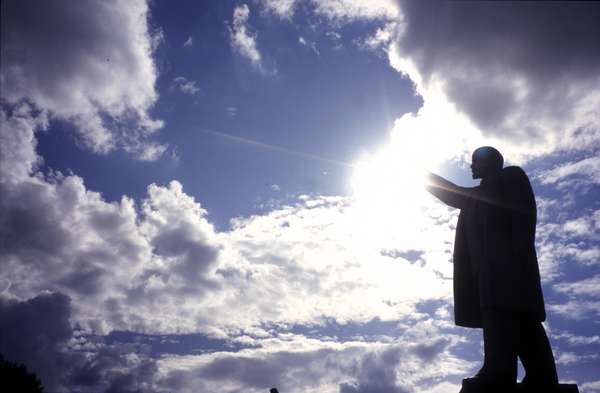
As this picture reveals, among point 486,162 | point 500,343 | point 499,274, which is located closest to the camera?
point 500,343

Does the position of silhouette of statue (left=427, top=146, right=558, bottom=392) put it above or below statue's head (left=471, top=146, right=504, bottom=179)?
below

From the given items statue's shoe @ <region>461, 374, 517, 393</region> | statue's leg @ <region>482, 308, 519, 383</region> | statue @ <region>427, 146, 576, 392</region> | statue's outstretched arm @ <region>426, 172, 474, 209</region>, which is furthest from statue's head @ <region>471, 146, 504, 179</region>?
statue's shoe @ <region>461, 374, 517, 393</region>

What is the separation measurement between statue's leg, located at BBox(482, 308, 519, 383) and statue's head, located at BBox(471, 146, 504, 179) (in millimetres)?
2268

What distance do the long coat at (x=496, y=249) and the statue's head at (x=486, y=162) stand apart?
0.15 metres

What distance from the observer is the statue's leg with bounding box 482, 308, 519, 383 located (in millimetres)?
5598

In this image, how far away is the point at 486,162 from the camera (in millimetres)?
7059

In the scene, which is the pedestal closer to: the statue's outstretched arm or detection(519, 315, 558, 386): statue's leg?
detection(519, 315, 558, 386): statue's leg

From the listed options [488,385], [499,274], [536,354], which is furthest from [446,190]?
[488,385]

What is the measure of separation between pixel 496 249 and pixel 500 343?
130 cm

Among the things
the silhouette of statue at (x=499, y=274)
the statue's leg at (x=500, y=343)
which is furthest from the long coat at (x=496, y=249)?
the statue's leg at (x=500, y=343)

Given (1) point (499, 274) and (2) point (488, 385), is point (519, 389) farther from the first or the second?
(1) point (499, 274)

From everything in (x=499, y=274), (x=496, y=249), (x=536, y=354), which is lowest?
(x=536, y=354)

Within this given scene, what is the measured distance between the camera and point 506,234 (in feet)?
20.9

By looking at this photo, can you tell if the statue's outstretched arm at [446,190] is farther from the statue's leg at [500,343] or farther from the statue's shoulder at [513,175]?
the statue's leg at [500,343]
